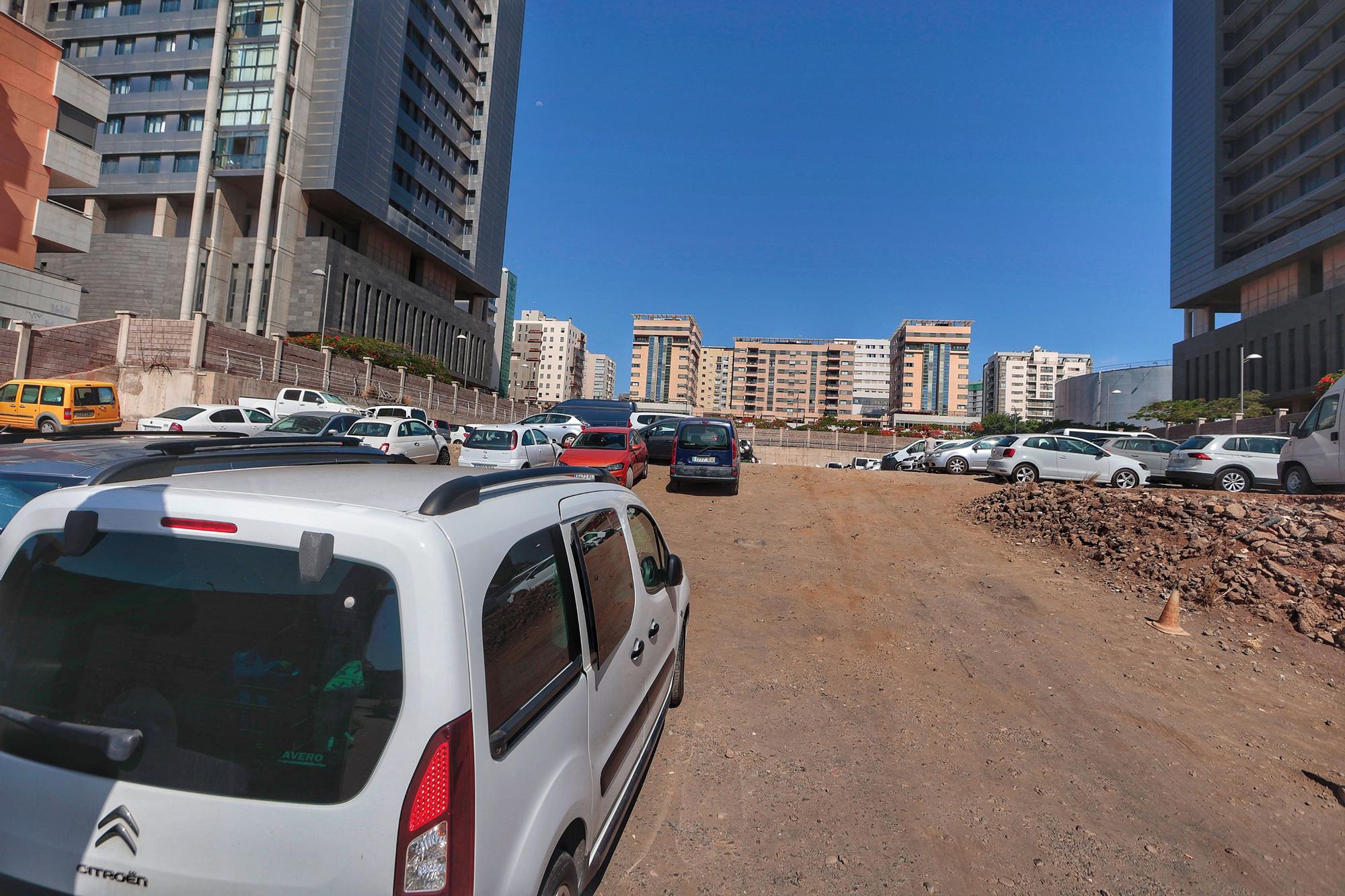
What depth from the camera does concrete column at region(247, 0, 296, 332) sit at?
1622 inches

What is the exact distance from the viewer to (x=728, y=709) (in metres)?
4.80

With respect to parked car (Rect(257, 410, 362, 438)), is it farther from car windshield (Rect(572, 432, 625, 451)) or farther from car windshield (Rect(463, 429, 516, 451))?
car windshield (Rect(572, 432, 625, 451))

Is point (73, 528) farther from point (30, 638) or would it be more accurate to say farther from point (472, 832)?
point (472, 832)

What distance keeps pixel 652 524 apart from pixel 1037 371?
187 m

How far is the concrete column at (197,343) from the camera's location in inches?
1062

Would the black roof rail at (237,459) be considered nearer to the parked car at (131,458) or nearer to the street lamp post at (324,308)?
the parked car at (131,458)

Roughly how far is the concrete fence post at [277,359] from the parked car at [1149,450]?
107 ft

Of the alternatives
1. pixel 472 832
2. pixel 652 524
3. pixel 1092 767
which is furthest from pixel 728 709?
pixel 472 832

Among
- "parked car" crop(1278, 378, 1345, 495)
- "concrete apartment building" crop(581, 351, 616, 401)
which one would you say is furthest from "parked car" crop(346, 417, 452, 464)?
"concrete apartment building" crop(581, 351, 616, 401)

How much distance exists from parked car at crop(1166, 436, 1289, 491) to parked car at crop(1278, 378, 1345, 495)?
4.12 meters

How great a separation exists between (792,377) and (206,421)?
135172 millimetres

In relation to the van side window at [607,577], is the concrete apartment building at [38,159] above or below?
above

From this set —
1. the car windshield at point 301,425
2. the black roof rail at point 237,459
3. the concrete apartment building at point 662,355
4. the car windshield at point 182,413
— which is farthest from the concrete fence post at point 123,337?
the concrete apartment building at point 662,355

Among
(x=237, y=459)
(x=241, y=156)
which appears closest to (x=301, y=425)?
(x=237, y=459)
